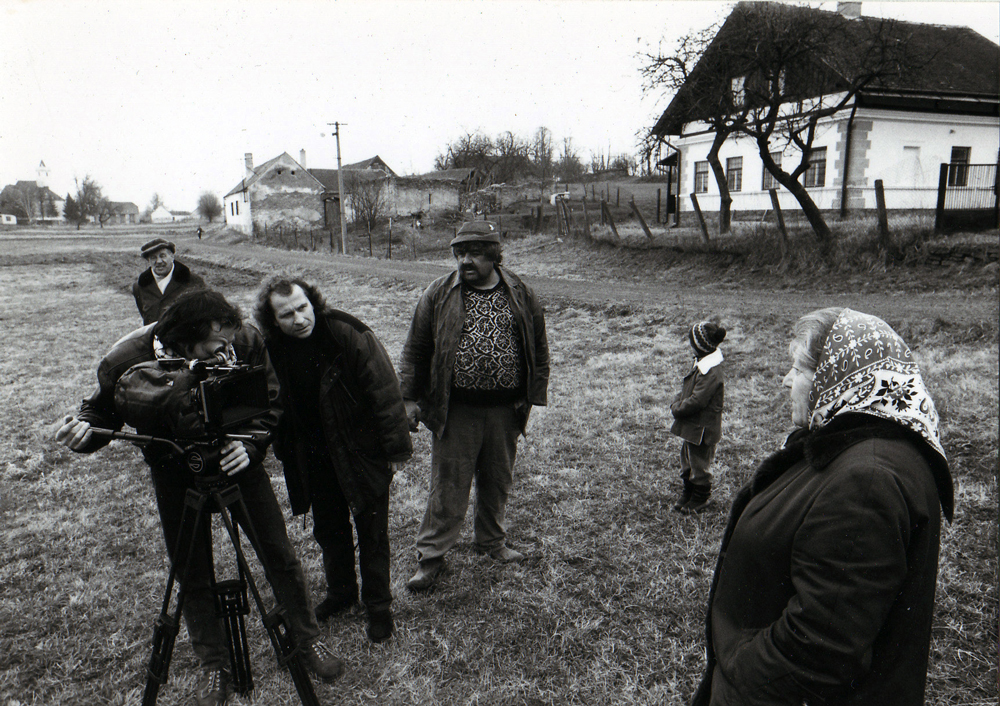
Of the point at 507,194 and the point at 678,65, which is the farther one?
the point at 507,194

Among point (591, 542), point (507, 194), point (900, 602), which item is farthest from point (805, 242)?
point (507, 194)

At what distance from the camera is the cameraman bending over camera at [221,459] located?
2330 millimetres

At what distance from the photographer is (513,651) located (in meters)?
2.95

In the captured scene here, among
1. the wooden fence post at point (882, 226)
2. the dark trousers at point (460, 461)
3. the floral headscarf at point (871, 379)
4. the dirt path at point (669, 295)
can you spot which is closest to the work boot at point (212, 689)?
the dark trousers at point (460, 461)

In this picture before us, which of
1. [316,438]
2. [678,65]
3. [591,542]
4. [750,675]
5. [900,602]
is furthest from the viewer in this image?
[678,65]

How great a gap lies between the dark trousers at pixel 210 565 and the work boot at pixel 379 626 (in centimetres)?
31

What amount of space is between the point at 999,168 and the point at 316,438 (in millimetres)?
14592

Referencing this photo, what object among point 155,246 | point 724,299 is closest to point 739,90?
point 724,299

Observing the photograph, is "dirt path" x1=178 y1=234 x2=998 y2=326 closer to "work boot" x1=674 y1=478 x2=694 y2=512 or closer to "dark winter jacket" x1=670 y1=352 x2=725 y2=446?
"dark winter jacket" x1=670 y1=352 x2=725 y2=446

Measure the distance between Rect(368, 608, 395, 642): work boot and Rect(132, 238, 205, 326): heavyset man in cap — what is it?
11.1 feet

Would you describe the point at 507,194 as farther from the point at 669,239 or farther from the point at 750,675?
the point at 750,675

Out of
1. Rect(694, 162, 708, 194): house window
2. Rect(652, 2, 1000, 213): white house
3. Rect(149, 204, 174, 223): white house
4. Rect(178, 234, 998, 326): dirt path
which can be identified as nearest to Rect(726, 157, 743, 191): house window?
Rect(694, 162, 708, 194): house window

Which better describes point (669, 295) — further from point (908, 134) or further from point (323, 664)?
point (908, 134)

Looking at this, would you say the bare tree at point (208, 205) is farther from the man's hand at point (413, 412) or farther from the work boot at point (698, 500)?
the work boot at point (698, 500)
